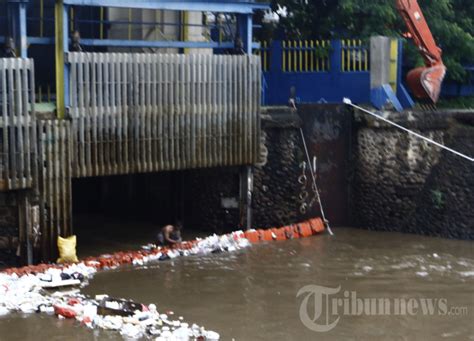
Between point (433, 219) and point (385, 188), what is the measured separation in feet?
3.76

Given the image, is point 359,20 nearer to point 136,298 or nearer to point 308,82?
point 308,82

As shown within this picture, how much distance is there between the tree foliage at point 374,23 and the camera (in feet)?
71.7

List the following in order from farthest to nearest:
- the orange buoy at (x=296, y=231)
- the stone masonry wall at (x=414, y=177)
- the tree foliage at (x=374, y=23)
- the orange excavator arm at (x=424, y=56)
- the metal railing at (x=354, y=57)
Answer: the tree foliage at (x=374, y=23) < the metal railing at (x=354, y=57) < the orange excavator arm at (x=424, y=56) < the orange buoy at (x=296, y=231) < the stone masonry wall at (x=414, y=177)

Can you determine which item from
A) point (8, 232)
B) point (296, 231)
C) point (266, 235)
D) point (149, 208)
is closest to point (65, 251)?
point (8, 232)

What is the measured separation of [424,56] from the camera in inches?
803

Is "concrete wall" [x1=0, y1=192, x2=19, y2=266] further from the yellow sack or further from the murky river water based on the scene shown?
the murky river water

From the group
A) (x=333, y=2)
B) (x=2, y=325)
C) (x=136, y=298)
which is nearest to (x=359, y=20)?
(x=333, y=2)

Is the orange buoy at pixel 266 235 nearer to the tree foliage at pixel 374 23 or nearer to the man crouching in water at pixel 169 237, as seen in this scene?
the man crouching in water at pixel 169 237

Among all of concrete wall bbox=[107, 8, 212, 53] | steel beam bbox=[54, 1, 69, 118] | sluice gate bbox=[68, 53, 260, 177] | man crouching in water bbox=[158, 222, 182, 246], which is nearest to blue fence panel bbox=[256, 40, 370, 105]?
concrete wall bbox=[107, 8, 212, 53]

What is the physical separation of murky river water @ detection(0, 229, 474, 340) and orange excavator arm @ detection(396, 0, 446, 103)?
3519mm

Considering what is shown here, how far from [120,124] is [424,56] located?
747 cm

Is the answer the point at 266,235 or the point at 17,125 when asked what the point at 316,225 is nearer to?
the point at 266,235

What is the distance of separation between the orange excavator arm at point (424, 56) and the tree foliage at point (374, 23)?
149cm

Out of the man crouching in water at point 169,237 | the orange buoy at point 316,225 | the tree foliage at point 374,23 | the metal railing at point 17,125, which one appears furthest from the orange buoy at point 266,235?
the tree foliage at point 374,23
